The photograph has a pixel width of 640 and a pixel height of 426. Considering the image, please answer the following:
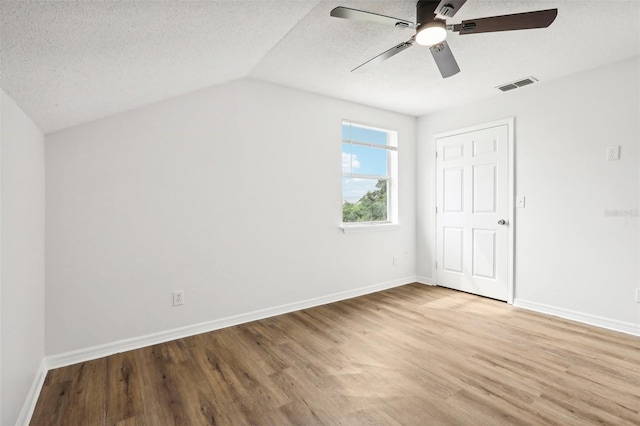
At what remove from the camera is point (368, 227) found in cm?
401

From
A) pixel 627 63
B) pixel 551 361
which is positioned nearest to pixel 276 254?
pixel 551 361

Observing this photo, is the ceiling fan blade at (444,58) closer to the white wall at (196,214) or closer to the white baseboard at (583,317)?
the white wall at (196,214)

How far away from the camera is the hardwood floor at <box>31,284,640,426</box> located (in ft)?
5.60

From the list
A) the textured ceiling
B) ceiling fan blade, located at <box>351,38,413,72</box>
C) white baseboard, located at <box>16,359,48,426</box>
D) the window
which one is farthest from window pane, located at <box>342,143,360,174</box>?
white baseboard, located at <box>16,359,48,426</box>

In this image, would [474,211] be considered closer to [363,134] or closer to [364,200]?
[364,200]

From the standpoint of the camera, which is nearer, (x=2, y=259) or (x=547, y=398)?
(x=2, y=259)

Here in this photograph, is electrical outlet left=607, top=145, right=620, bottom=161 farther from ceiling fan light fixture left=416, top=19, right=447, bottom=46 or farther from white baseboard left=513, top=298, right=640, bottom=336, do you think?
ceiling fan light fixture left=416, top=19, right=447, bottom=46

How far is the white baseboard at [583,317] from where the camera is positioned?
2.77 metres

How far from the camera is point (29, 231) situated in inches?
73.1

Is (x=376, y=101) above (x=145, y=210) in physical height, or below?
above

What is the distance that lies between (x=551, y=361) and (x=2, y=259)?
11.2 feet

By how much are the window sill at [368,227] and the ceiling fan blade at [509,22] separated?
239 cm

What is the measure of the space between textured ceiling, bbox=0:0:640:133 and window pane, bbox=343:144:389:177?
0.82 metres

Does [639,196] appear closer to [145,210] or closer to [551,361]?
[551,361]
